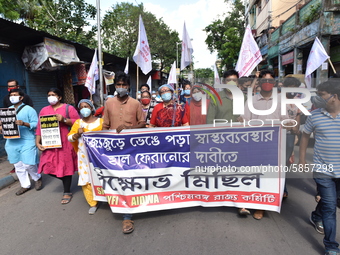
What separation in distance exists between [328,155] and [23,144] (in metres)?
4.28

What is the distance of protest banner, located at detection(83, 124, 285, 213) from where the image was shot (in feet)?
9.32

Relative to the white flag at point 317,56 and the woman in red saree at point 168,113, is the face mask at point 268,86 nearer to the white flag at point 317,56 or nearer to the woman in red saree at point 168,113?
the woman in red saree at point 168,113

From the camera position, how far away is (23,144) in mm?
4191

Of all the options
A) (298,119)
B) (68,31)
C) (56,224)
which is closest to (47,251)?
(56,224)

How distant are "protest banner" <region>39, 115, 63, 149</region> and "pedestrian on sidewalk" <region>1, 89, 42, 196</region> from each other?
1.64 ft

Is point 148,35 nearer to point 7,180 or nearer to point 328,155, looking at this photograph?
point 7,180

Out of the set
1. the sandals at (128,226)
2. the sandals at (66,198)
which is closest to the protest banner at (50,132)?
the sandals at (66,198)

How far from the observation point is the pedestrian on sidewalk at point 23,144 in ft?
13.4

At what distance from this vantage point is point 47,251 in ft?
8.43

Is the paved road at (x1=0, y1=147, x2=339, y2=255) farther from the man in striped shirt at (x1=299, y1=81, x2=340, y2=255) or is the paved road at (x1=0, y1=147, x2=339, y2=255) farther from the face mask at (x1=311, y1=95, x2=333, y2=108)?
the face mask at (x1=311, y1=95, x2=333, y2=108)

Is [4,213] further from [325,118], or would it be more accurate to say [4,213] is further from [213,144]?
[325,118]

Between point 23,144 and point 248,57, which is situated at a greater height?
point 248,57

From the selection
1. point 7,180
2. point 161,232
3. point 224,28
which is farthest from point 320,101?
point 224,28

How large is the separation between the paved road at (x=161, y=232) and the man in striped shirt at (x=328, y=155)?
0.31 meters
